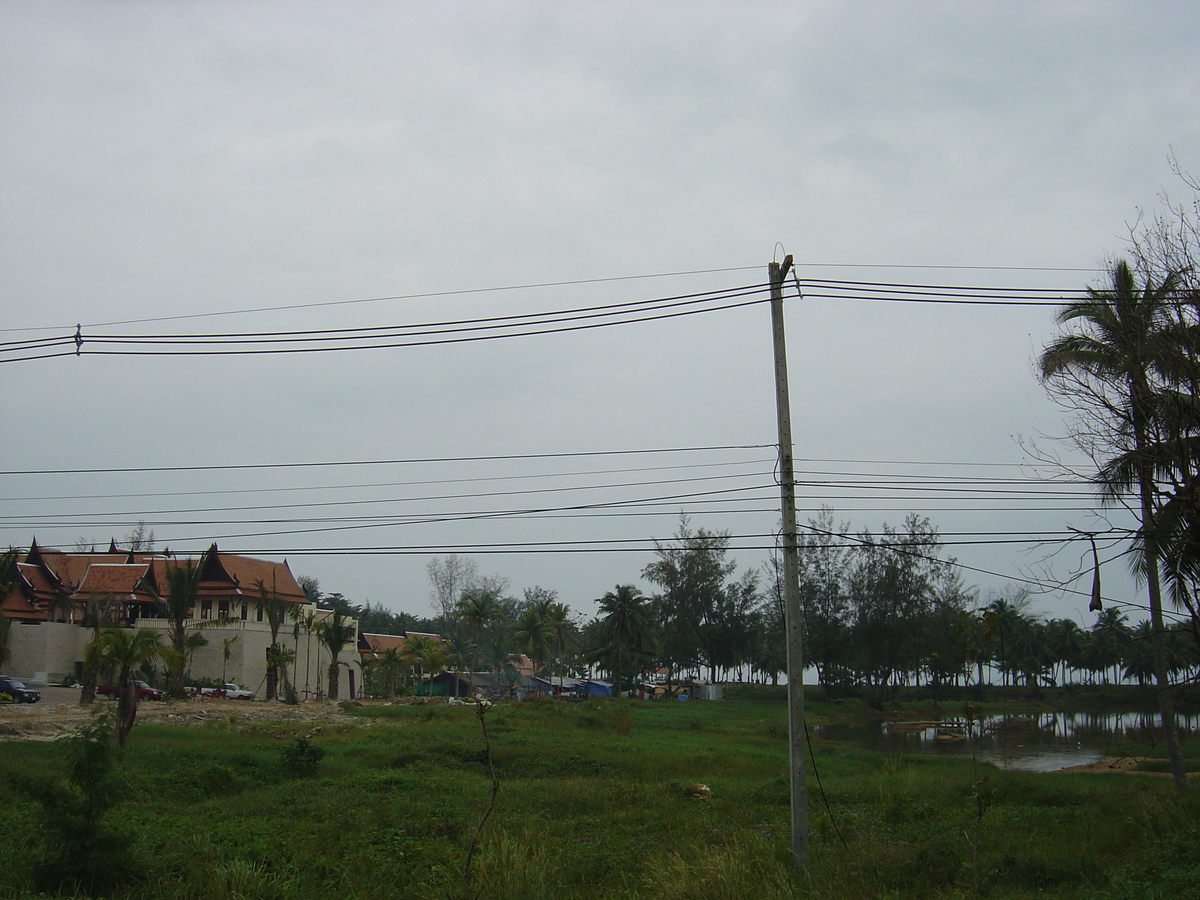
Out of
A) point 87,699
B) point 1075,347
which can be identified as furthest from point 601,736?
point 1075,347

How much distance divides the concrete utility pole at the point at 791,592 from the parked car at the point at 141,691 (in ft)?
130

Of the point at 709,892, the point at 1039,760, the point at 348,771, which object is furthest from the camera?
the point at 1039,760

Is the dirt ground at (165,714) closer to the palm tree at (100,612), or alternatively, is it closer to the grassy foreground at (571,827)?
the grassy foreground at (571,827)

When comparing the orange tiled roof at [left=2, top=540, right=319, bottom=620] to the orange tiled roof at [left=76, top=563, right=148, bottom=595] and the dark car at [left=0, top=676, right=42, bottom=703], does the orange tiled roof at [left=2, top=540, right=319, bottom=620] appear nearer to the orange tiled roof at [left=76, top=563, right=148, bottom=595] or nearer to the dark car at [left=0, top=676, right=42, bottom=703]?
the orange tiled roof at [left=76, top=563, right=148, bottom=595]

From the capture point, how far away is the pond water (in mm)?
40531

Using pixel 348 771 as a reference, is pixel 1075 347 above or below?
above

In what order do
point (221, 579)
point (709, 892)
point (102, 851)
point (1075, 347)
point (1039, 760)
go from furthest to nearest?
point (221, 579)
point (1039, 760)
point (1075, 347)
point (102, 851)
point (709, 892)

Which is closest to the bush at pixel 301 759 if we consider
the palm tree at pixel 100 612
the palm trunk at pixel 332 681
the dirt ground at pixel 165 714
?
the dirt ground at pixel 165 714

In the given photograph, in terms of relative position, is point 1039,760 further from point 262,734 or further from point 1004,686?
point 1004,686

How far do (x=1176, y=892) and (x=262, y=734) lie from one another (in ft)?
99.6

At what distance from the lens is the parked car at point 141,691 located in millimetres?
43506

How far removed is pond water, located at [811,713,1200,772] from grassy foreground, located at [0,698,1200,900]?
1060 cm

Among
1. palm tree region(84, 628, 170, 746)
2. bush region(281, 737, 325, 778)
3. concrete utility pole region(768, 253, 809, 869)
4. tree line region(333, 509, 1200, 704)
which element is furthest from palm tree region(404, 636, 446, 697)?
concrete utility pole region(768, 253, 809, 869)

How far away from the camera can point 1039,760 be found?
3959 centimetres
